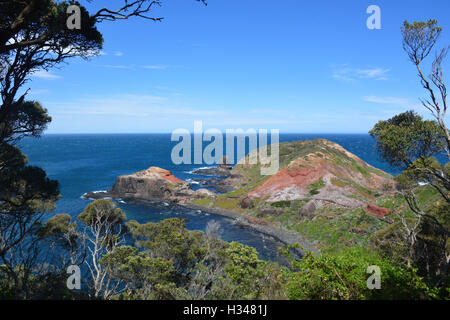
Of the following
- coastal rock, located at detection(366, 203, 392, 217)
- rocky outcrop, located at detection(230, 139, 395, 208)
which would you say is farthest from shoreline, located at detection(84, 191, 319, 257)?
coastal rock, located at detection(366, 203, 392, 217)

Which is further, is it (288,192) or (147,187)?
(147,187)

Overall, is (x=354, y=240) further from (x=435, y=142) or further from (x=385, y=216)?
(x=435, y=142)

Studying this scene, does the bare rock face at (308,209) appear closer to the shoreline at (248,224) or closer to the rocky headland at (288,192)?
the rocky headland at (288,192)

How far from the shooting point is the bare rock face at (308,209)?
57.5 metres

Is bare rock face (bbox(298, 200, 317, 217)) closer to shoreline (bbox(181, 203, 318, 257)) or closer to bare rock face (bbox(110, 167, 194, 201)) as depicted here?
shoreline (bbox(181, 203, 318, 257))

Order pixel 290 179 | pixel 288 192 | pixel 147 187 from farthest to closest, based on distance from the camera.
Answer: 1. pixel 147 187
2. pixel 290 179
3. pixel 288 192

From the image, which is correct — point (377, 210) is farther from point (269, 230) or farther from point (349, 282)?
point (349, 282)

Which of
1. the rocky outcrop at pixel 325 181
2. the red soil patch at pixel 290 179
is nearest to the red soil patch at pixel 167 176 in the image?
the rocky outcrop at pixel 325 181

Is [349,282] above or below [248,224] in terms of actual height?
above

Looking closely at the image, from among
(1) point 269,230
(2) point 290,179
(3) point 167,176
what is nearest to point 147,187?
(3) point 167,176

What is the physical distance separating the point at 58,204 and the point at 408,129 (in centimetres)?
7819

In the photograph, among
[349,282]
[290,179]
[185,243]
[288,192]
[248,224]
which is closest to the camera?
[349,282]

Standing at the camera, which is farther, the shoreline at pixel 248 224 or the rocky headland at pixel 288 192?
the rocky headland at pixel 288 192

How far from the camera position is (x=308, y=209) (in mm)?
58094
